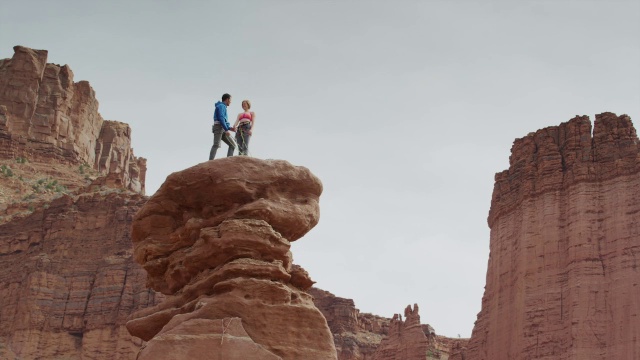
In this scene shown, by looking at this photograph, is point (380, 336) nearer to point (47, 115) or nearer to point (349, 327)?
point (349, 327)

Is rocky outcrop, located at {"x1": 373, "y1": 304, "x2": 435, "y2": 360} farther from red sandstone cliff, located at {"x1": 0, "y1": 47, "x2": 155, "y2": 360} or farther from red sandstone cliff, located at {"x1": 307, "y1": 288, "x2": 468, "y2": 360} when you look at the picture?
red sandstone cliff, located at {"x1": 0, "y1": 47, "x2": 155, "y2": 360}

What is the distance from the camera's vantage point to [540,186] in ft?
182

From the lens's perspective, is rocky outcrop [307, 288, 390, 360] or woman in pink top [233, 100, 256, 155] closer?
woman in pink top [233, 100, 256, 155]

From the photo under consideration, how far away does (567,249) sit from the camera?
52312 millimetres

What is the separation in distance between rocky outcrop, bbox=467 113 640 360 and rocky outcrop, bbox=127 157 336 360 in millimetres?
32225

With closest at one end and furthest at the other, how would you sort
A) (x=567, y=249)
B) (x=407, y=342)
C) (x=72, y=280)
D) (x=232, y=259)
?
(x=232, y=259)
(x=567, y=249)
(x=407, y=342)
(x=72, y=280)

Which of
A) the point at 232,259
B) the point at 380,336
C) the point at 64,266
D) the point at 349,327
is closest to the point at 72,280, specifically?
the point at 64,266

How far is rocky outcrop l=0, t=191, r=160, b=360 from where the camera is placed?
6562 centimetres

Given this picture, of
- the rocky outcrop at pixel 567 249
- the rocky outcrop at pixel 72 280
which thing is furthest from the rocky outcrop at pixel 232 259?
the rocky outcrop at pixel 72 280

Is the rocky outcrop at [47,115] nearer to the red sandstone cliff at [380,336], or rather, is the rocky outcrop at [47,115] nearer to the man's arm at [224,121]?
the red sandstone cliff at [380,336]

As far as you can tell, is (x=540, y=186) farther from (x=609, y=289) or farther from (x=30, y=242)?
(x=30, y=242)

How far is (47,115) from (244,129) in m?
76.3

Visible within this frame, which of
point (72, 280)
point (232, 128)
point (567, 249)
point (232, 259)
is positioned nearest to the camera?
point (232, 259)

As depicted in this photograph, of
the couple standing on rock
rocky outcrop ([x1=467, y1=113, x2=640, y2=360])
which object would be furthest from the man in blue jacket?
rocky outcrop ([x1=467, y1=113, x2=640, y2=360])
